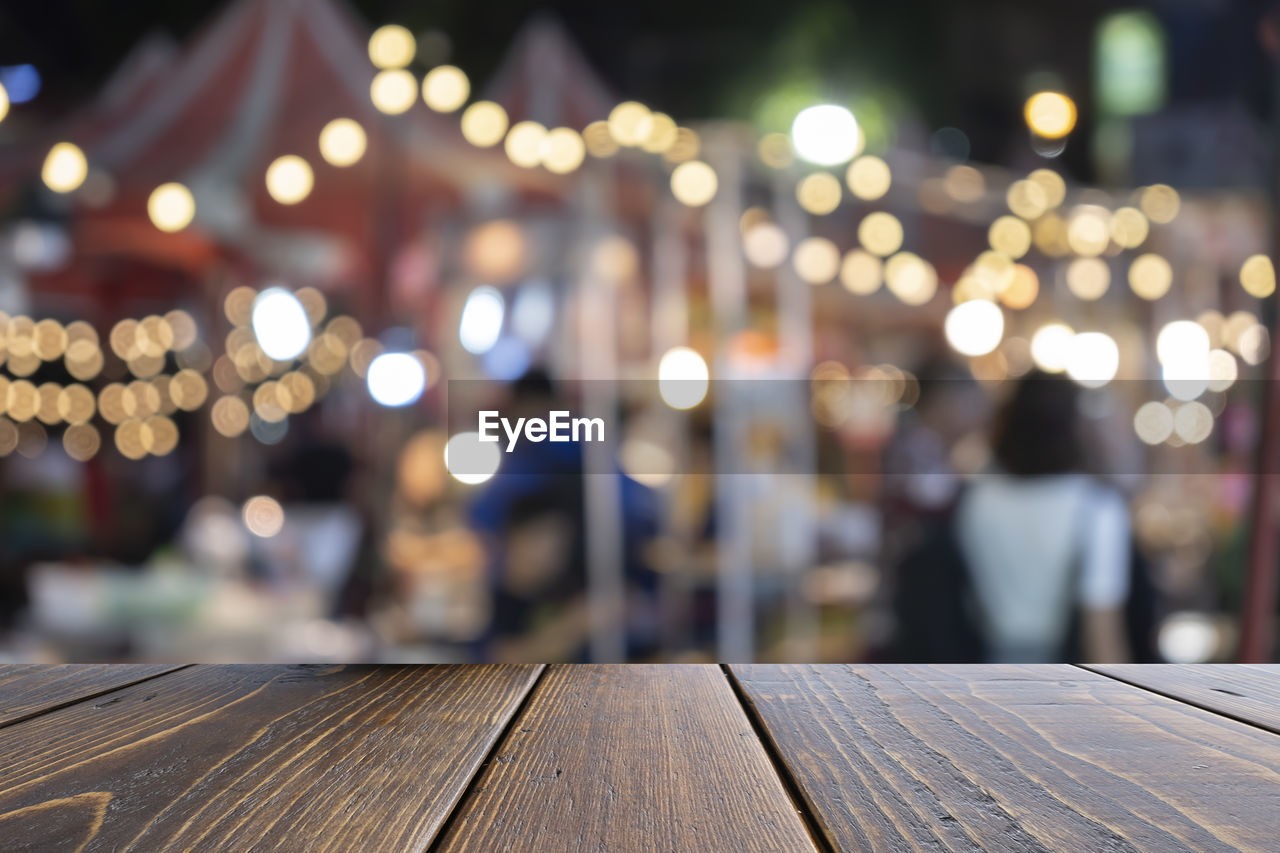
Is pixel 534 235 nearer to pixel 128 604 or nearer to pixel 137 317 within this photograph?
pixel 137 317

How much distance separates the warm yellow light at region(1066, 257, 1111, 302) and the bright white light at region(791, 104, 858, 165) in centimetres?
39

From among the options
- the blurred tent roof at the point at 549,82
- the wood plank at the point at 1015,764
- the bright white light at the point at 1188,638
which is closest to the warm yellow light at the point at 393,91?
the blurred tent roof at the point at 549,82

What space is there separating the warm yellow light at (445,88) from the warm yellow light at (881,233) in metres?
0.67

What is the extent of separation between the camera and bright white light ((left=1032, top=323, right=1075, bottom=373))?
1262 millimetres

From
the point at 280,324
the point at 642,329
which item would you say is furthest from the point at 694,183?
the point at 280,324

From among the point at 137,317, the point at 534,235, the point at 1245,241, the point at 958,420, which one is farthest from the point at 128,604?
the point at 1245,241

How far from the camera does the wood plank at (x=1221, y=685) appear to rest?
485mm

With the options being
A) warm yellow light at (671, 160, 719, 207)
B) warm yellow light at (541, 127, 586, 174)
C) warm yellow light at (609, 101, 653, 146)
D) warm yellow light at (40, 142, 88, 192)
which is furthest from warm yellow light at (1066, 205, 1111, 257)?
warm yellow light at (40, 142, 88, 192)

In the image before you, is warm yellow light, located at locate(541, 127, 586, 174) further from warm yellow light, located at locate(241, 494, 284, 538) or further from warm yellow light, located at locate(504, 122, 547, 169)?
warm yellow light, located at locate(241, 494, 284, 538)

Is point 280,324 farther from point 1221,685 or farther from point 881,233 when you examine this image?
point 1221,685

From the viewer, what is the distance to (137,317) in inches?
54.7

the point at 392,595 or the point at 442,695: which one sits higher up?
the point at 442,695

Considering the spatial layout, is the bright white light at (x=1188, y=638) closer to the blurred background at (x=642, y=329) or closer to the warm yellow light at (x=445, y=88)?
the blurred background at (x=642, y=329)

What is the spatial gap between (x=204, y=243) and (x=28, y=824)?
124 centimetres
